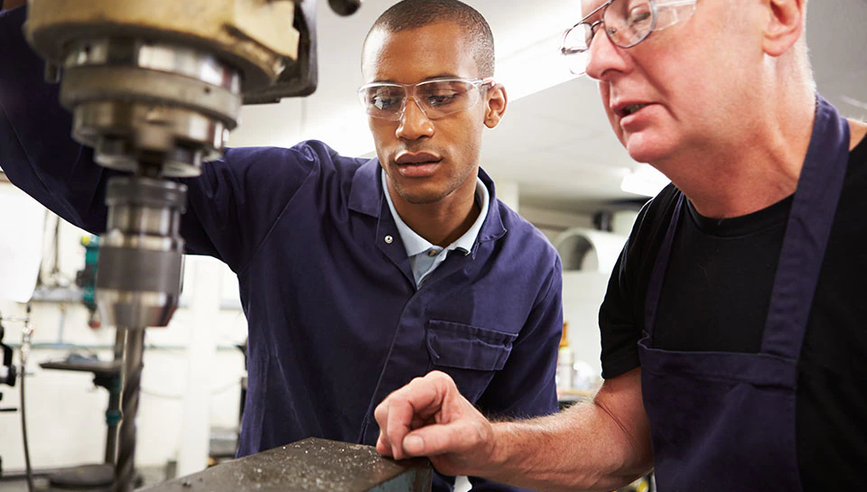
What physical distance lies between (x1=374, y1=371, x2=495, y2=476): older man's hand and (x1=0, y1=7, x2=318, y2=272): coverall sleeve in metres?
0.57

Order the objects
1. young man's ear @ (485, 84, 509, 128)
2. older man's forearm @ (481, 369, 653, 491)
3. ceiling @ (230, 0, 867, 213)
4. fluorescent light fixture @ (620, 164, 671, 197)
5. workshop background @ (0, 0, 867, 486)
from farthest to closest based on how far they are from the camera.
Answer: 1. fluorescent light fixture @ (620, 164, 671, 197)
2. workshop background @ (0, 0, 867, 486)
3. ceiling @ (230, 0, 867, 213)
4. young man's ear @ (485, 84, 509, 128)
5. older man's forearm @ (481, 369, 653, 491)

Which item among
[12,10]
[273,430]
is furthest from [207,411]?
[12,10]

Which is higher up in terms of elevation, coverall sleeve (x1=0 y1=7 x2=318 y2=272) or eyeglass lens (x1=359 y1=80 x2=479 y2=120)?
eyeglass lens (x1=359 y1=80 x2=479 y2=120)

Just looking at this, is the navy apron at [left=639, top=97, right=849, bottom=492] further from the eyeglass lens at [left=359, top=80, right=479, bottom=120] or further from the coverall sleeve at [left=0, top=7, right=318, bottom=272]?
the coverall sleeve at [left=0, top=7, right=318, bottom=272]

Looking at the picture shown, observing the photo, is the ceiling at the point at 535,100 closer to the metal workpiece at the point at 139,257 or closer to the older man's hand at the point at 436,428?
the older man's hand at the point at 436,428

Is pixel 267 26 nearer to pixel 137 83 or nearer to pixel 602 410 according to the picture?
pixel 137 83

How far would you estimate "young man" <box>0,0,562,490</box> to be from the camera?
4.50 feet

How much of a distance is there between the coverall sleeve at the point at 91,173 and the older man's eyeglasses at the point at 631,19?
0.71 m

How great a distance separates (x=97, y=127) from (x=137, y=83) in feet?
0.19

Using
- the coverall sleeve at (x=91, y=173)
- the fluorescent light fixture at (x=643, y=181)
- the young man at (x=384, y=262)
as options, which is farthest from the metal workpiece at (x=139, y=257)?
the fluorescent light fixture at (x=643, y=181)

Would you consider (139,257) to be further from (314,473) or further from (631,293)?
(631,293)

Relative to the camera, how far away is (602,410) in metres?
1.30

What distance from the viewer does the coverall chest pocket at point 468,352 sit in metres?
1.39

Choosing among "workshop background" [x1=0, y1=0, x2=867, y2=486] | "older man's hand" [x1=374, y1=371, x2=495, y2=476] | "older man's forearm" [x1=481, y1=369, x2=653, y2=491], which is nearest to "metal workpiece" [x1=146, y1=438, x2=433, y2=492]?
"older man's hand" [x1=374, y1=371, x2=495, y2=476]
